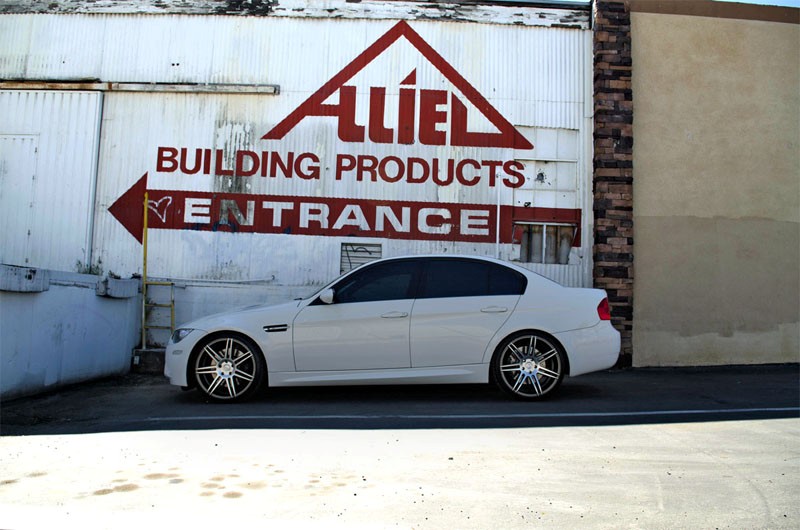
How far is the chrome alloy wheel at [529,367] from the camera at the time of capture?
24.3 feet

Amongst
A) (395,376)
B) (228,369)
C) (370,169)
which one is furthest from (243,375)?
(370,169)

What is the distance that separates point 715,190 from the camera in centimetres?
1134

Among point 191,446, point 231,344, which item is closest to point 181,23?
point 231,344

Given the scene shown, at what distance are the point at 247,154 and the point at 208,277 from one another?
206cm

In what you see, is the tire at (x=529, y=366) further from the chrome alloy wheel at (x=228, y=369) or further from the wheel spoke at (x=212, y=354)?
the wheel spoke at (x=212, y=354)

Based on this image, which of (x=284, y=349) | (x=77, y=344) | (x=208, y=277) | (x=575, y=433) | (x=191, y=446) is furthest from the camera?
(x=208, y=277)

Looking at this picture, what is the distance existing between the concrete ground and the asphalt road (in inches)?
1.4

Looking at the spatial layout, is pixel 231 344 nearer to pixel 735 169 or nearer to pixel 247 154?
pixel 247 154

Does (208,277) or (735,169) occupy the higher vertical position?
(735,169)

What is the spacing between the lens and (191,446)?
551cm

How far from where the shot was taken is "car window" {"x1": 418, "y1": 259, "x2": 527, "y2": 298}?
24.8ft

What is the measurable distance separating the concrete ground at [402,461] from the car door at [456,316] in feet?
1.76

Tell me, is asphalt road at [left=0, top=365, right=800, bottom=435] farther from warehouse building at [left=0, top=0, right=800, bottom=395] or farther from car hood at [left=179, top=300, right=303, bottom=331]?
warehouse building at [left=0, top=0, right=800, bottom=395]

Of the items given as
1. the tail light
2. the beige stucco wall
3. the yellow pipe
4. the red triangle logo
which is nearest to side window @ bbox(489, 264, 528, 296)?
the tail light
